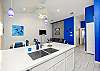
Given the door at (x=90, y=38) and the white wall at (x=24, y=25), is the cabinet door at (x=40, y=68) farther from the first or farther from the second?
the white wall at (x=24, y=25)

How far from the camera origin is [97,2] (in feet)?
18.5

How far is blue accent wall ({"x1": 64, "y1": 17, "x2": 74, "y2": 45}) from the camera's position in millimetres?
12695

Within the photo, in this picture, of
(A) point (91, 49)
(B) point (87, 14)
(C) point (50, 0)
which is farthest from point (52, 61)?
(B) point (87, 14)

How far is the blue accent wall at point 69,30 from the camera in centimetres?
1270

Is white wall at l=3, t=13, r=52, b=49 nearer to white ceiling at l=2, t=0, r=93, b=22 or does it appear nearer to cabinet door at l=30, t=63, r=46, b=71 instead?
white ceiling at l=2, t=0, r=93, b=22

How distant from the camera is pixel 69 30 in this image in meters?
13.2

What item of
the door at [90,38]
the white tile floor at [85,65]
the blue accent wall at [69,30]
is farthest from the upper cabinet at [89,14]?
the blue accent wall at [69,30]

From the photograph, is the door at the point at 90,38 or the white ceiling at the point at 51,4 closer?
the white ceiling at the point at 51,4

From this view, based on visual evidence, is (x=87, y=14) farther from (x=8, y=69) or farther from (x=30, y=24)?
(x=8, y=69)

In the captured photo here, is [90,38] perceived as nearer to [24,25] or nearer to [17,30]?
[24,25]

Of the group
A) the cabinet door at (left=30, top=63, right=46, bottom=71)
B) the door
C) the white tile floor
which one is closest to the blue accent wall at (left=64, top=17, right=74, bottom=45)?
the door

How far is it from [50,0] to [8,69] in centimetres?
626

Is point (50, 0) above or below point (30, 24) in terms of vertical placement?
above

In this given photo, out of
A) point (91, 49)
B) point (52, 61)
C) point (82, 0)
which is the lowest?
point (91, 49)
